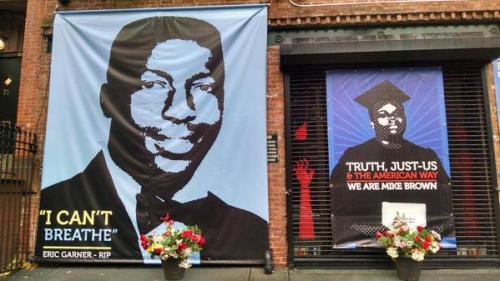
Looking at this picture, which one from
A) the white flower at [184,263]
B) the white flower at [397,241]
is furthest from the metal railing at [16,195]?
the white flower at [397,241]

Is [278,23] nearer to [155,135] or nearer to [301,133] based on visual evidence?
[301,133]

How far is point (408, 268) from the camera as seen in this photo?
6.43 m

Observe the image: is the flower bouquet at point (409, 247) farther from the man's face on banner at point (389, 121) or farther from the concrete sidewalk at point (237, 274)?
the man's face on banner at point (389, 121)

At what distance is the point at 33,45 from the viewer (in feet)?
26.7

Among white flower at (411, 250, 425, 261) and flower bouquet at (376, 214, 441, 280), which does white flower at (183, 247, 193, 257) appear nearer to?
flower bouquet at (376, 214, 441, 280)

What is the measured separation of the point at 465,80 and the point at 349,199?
2.94 m

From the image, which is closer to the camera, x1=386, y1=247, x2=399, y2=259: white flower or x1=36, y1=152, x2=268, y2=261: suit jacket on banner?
x1=386, y1=247, x2=399, y2=259: white flower

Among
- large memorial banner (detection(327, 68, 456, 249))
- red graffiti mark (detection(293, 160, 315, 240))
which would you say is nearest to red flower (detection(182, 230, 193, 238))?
red graffiti mark (detection(293, 160, 315, 240))

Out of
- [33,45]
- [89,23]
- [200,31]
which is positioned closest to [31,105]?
[33,45]

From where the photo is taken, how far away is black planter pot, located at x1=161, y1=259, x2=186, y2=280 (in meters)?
6.47

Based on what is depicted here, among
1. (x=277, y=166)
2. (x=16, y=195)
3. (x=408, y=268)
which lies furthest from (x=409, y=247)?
(x=16, y=195)

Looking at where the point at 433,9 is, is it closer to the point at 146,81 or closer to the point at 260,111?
the point at 260,111

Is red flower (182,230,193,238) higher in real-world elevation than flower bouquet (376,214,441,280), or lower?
higher

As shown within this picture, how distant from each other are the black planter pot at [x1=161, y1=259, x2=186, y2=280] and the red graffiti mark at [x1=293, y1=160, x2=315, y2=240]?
2.13 m
